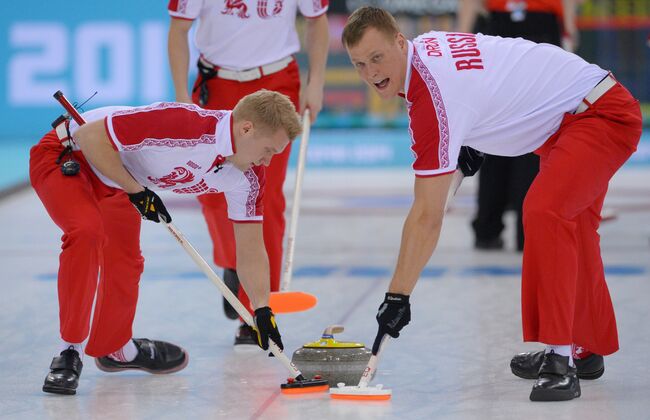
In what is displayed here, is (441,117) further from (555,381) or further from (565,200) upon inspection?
(555,381)

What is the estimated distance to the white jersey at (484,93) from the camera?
3650mm

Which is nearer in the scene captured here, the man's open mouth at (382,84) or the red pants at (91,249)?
the man's open mouth at (382,84)

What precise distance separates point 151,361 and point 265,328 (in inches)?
20.4

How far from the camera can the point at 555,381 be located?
3.78m

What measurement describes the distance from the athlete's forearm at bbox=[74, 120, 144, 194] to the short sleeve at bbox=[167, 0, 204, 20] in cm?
120

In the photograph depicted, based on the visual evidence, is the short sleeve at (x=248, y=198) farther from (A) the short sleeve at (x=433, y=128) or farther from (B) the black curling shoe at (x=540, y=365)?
(B) the black curling shoe at (x=540, y=365)

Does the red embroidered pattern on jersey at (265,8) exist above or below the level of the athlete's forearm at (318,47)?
above

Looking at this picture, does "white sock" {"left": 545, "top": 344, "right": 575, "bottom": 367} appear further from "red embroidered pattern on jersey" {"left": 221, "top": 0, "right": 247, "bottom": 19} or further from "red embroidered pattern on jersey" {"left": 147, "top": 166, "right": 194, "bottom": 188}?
"red embroidered pattern on jersey" {"left": 221, "top": 0, "right": 247, "bottom": 19}

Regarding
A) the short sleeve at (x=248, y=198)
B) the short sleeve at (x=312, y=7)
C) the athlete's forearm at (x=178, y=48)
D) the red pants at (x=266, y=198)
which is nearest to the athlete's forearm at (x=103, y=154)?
the short sleeve at (x=248, y=198)

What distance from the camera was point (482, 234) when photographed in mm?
7004

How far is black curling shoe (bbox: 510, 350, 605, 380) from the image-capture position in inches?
161

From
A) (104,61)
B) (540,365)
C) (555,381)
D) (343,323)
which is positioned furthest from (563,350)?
(104,61)

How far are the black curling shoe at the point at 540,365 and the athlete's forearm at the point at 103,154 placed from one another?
135 cm

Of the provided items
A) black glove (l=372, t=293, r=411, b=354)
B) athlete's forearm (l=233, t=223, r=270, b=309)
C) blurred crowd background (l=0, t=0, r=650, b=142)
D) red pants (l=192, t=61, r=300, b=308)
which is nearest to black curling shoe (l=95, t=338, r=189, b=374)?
athlete's forearm (l=233, t=223, r=270, b=309)
